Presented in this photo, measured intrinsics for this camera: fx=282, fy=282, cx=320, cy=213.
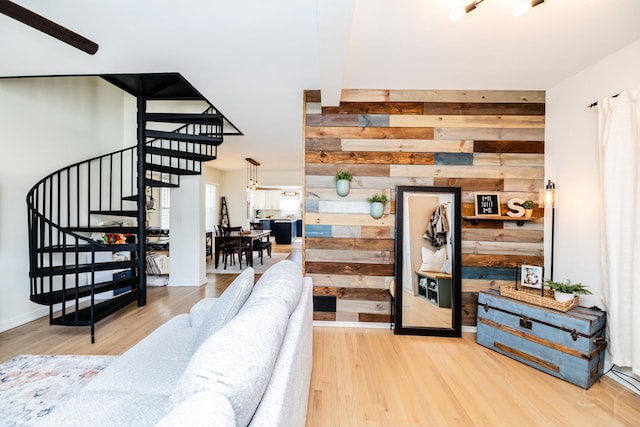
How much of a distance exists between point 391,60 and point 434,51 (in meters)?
0.37

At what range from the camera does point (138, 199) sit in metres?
3.79

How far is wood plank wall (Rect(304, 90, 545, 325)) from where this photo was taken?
3.15m

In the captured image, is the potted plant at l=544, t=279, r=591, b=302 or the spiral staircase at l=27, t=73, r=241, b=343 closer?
the potted plant at l=544, t=279, r=591, b=302

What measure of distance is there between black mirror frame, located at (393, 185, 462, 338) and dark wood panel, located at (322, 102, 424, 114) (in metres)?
0.89

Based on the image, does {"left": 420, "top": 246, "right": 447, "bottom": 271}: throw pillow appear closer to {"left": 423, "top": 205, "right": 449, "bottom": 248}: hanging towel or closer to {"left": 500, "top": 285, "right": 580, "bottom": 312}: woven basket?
{"left": 423, "top": 205, "right": 449, "bottom": 248}: hanging towel

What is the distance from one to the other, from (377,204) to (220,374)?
8.33 ft

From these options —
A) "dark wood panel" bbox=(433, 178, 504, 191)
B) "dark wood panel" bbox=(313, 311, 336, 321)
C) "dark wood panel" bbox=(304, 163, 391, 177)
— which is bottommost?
"dark wood panel" bbox=(313, 311, 336, 321)

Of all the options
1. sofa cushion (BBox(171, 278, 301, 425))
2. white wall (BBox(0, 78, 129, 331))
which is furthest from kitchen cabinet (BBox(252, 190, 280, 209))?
sofa cushion (BBox(171, 278, 301, 425))

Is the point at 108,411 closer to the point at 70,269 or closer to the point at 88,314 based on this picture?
the point at 88,314

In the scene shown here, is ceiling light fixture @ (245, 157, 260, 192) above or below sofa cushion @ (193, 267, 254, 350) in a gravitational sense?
above

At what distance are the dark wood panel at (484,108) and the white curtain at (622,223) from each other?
874 mm

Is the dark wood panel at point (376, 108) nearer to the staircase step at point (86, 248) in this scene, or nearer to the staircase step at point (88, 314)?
the staircase step at point (86, 248)

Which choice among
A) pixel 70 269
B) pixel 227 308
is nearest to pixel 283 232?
pixel 70 269

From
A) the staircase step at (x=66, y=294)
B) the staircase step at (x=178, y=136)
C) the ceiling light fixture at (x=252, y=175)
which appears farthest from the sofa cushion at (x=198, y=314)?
the ceiling light fixture at (x=252, y=175)
